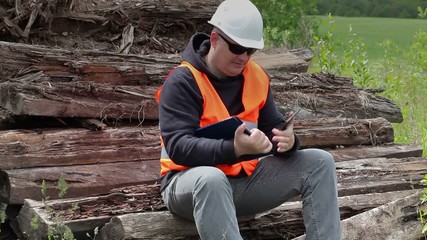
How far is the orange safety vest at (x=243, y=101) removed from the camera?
16.0 ft

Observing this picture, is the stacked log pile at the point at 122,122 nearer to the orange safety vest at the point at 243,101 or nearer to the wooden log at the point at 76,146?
the wooden log at the point at 76,146

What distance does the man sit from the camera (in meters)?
4.56

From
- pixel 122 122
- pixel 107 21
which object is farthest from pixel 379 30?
pixel 122 122

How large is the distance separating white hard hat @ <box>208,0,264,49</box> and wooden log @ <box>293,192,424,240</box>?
4.26 ft

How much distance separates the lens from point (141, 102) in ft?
22.1

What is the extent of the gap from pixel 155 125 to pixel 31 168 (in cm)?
130

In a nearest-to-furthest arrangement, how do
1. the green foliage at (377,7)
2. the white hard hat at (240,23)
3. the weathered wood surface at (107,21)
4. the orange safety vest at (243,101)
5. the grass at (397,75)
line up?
the white hard hat at (240,23) → the orange safety vest at (243,101) → the weathered wood surface at (107,21) → the grass at (397,75) → the green foliage at (377,7)

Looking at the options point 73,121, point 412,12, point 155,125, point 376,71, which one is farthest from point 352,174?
point 412,12

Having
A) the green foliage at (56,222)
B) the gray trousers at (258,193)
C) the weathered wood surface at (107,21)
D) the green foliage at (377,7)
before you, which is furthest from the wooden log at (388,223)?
the green foliage at (377,7)

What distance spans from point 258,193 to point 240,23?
0.94 meters

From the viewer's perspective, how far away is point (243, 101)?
5.02 m

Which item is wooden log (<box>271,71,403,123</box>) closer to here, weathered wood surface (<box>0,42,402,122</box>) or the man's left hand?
weathered wood surface (<box>0,42,402,122</box>)

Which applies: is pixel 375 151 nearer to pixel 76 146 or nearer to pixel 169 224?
pixel 76 146

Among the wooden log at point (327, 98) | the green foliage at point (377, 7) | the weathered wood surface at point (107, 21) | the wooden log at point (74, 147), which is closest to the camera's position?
the wooden log at point (74, 147)
